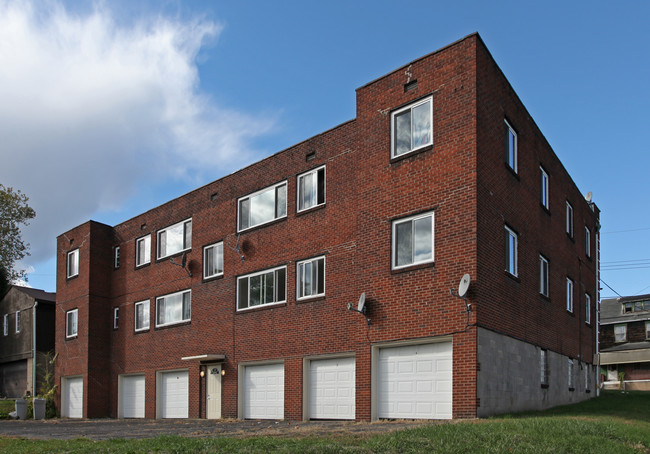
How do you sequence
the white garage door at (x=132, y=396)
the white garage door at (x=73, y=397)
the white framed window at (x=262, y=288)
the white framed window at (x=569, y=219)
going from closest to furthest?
the white framed window at (x=262, y=288) → the white framed window at (x=569, y=219) → the white garage door at (x=132, y=396) → the white garage door at (x=73, y=397)

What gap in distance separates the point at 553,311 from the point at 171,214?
15.2 metres

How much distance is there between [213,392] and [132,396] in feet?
21.3

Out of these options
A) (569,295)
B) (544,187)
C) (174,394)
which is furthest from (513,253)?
(174,394)

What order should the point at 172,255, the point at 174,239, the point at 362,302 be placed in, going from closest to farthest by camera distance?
1. the point at 362,302
2. the point at 172,255
3. the point at 174,239

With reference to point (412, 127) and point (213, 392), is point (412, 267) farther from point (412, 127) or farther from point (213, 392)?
point (213, 392)

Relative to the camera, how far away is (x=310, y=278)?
68.3ft

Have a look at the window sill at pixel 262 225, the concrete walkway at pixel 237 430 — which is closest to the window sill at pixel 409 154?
the window sill at pixel 262 225

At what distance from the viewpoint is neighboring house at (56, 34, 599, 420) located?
16438mm

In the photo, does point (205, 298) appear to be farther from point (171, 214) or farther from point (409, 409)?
point (409, 409)

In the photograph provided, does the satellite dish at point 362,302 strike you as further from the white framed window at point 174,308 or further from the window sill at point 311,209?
the white framed window at point 174,308

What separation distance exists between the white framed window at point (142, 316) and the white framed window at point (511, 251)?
52.5 ft

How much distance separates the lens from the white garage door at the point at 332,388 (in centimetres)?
1916

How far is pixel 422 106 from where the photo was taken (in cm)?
1761

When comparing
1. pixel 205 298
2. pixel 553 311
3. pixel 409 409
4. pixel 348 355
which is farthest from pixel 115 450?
pixel 553 311
